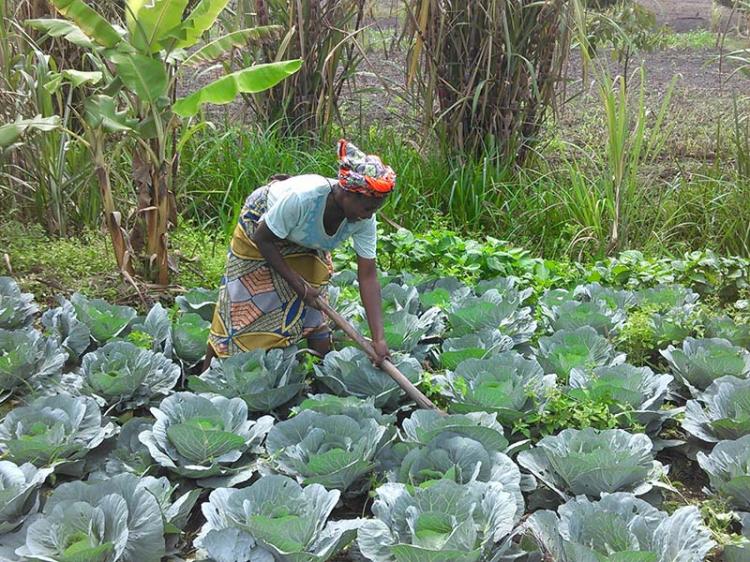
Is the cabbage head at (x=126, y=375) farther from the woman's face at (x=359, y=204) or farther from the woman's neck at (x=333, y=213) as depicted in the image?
the woman's face at (x=359, y=204)

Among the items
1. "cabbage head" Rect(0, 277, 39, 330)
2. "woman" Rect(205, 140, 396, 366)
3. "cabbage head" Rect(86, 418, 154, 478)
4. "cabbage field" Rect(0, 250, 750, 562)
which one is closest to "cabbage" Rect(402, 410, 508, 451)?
"cabbage field" Rect(0, 250, 750, 562)

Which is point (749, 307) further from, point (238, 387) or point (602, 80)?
point (238, 387)

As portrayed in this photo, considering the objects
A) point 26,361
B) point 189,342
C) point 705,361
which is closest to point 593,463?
point 705,361

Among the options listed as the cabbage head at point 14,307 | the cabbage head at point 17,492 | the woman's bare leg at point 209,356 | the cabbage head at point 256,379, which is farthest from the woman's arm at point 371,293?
the cabbage head at point 14,307

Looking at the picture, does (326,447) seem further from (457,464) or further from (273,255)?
(273,255)

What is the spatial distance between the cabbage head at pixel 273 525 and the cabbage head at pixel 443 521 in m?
0.09

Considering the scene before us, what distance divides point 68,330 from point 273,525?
187 centimetres

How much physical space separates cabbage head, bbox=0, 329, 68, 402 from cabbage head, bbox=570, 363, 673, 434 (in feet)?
6.49

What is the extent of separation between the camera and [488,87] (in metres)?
5.74

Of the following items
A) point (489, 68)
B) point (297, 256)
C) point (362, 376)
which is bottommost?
point (362, 376)

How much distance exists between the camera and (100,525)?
A: 228 cm

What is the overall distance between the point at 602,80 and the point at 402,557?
→ 3812mm

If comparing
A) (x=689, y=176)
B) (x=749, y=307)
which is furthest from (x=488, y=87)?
(x=749, y=307)

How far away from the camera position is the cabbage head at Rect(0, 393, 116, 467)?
2656mm
